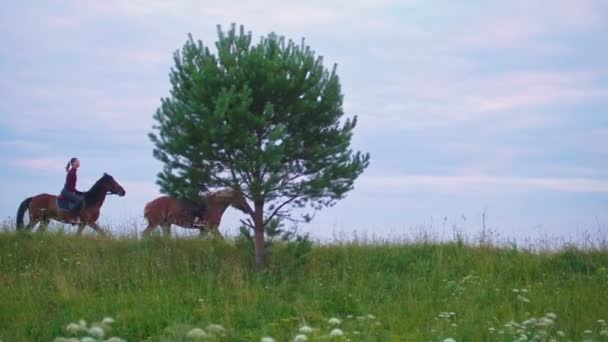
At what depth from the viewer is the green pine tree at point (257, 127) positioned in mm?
15273

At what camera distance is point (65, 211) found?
74.9ft

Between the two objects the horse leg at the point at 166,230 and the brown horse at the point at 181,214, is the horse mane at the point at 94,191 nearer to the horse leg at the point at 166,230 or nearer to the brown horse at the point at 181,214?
the brown horse at the point at 181,214

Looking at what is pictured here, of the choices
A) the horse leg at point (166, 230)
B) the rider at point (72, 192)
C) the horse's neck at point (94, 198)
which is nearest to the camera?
the horse leg at point (166, 230)

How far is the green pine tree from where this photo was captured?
15.3m

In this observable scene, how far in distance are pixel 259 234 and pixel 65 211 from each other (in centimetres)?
908

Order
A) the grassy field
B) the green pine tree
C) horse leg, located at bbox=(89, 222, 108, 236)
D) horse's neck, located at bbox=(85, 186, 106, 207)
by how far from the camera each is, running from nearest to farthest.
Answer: the grassy field → the green pine tree → horse leg, located at bbox=(89, 222, 108, 236) → horse's neck, located at bbox=(85, 186, 106, 207)

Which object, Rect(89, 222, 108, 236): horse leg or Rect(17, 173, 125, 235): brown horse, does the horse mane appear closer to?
Rect(17, 173, 125, 235): brown horse

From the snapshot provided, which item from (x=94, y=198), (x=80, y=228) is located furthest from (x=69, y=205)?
(x=80, y=228)

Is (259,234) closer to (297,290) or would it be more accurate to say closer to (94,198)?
(297,290)

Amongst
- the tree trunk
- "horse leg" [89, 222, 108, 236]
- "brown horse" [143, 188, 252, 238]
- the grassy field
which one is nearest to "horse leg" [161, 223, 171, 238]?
A: "brown horse" [143, 188, 252, 238]

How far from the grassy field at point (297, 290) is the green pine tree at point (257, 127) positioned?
133cm

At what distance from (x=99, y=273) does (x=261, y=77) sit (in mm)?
4933

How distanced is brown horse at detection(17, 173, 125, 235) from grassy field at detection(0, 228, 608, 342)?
3.16 meters

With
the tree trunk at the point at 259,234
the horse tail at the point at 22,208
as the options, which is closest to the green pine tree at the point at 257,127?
the tree trunk at the point at 259,234
